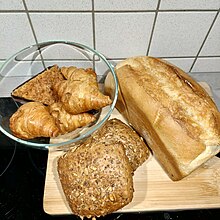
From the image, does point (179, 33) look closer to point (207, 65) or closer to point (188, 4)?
point (188, 4)

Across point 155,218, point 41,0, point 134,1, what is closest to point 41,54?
point 41,0

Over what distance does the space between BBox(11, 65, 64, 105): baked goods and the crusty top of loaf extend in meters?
0.24

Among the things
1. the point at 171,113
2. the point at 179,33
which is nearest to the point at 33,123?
the point at 171,113

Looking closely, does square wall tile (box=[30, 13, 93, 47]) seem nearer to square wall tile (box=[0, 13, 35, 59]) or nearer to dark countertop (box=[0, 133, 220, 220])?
square wall tile (box=[0, 13, 35, 59])

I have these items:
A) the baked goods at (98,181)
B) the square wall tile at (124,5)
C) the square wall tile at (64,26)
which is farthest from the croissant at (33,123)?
the square wall tile at (124,5)

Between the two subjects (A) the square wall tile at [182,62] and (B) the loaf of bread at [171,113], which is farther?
(A) the square wall tile at [182,62]

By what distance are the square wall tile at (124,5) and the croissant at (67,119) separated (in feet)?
0.93

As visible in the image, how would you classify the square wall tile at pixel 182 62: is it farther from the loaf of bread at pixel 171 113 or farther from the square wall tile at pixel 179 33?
the loaf of bread at pixel 171 113

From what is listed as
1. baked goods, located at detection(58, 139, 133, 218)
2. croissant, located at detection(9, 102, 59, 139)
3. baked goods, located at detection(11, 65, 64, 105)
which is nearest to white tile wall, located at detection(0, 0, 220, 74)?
baked goods, located at detection(11, 65, 64, 105)

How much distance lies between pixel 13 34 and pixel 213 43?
60 cm

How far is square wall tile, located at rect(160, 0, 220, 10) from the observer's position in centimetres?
75

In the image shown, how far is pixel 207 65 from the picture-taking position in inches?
38.7

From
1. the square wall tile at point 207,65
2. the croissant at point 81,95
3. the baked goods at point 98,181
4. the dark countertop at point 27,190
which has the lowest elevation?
the dark countertop at point 27,190

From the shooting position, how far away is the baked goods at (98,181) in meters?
0.72
